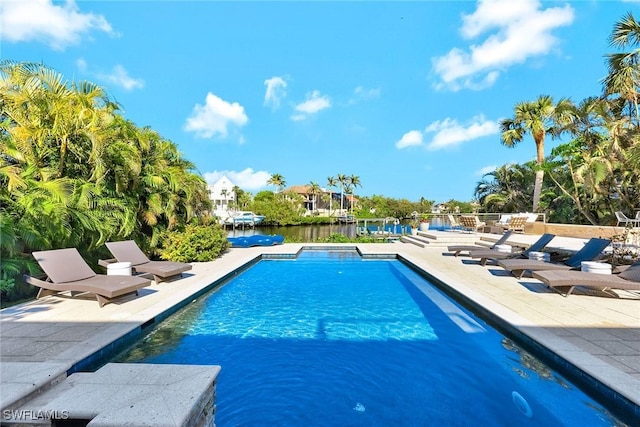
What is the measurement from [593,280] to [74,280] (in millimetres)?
9229

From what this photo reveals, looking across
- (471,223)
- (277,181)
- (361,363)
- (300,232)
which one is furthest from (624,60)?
(277,181)

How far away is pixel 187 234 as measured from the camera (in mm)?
10633

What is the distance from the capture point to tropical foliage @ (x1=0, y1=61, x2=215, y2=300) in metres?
6.02

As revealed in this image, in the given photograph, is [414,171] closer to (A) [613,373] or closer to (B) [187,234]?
(B) [187,234]

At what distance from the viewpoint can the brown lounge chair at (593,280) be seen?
5.70 m

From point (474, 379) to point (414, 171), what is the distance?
3731 cm

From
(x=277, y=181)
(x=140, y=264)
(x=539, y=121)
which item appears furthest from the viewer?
(x=277, y=181)

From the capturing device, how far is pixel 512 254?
31.2 ft

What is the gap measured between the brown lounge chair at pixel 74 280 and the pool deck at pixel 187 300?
11.7 inches

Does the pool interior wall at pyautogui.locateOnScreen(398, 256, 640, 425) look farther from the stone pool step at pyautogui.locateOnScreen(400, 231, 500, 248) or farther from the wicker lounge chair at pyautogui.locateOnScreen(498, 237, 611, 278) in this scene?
the stone pool step at pyautogui.locateOnScreen(400, 231, 500, 248)

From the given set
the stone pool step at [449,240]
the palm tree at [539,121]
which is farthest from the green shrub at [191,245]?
the palm tree at [539,121]

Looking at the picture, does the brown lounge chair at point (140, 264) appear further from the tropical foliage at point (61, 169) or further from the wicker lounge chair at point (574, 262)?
the wicker lounge chair at point (574, 262)

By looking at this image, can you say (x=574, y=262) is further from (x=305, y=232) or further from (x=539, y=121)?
(x=305, y=232)

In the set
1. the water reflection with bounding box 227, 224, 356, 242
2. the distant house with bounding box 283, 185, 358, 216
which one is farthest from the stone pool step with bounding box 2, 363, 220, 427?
the distant house with bounding box 283, 185, 358, 216
